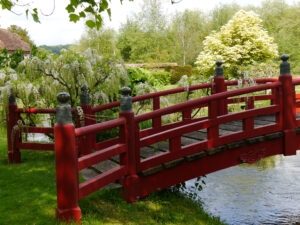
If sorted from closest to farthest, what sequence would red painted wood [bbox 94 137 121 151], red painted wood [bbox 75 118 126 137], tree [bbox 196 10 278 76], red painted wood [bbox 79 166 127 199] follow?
red painted wood [bbox 75 118 126 137]
red painted wood [bbox 79 166 127 199]
red painted wood [bbox 94 137 121 151]
tree [bbox 196 10 278 76]

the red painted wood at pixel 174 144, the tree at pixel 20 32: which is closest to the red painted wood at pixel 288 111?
the red painted wood at pixel 174 144

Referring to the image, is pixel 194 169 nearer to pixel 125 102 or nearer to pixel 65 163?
pixel 125 102

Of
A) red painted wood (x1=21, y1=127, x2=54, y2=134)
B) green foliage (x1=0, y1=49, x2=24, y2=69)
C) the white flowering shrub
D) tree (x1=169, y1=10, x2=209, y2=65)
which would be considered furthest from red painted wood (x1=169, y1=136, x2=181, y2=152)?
tree (x1=169, y1=10, x2=209, y2=65)

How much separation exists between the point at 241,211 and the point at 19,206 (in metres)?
4.33

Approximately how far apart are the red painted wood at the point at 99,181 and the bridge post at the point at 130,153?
5.0 inches

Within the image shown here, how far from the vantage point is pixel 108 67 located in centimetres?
755

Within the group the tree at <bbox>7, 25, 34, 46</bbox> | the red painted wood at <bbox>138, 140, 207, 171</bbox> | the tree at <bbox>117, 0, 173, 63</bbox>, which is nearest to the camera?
the red painted wood at <bbox>138, 140, 207, 171</bbox>

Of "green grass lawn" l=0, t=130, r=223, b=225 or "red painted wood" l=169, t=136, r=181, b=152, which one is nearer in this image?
"green grass lawn" l=0, t=130, r=223, b=225

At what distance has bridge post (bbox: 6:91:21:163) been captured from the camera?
6716 mm

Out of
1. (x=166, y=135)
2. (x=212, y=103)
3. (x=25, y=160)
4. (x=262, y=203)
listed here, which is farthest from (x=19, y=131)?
(x=262, y=203)

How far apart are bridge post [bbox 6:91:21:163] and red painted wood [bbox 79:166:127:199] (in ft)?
8.57

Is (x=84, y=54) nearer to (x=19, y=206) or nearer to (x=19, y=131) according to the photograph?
(x=19, y=131)

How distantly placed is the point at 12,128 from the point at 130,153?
2727mm

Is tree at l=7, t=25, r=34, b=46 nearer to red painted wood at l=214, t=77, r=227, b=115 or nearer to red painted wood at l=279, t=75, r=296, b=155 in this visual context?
red painted wood at l=214, t=77, r=227, b=115
